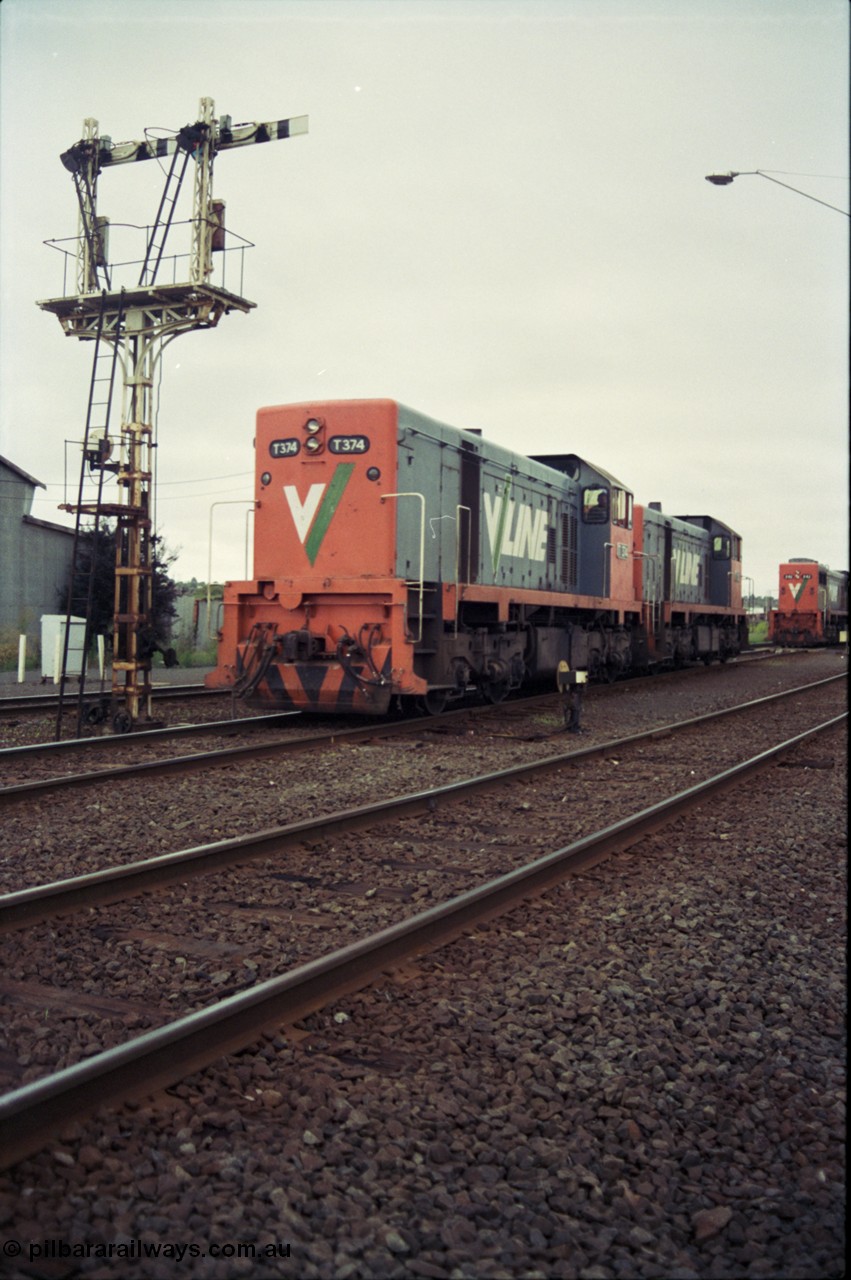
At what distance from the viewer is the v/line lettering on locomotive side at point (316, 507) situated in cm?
1119

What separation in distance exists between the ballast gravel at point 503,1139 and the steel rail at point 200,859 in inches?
60.5

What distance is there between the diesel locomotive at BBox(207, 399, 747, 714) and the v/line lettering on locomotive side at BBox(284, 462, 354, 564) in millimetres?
14

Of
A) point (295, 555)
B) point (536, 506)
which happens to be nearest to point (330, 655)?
point (295, 555)

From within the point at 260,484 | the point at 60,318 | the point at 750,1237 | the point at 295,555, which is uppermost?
the point at 60,318

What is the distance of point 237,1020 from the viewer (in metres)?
3.18

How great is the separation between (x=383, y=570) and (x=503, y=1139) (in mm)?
8504

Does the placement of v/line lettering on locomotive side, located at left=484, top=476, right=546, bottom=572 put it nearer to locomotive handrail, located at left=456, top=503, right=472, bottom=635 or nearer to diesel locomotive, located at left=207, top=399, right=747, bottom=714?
diesel locomotive, located at left=207, top=399, right=747, bottom=714

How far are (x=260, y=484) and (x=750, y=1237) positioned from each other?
10.2 meters

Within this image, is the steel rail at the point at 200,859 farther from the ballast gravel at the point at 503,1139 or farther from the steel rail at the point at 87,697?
the steel rail at the point at 87,697

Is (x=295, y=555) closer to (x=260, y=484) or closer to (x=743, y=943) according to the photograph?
(x=260, y=484)

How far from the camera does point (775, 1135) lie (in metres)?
2.77

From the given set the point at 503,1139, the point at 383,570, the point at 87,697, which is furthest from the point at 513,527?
the point at 503,1139

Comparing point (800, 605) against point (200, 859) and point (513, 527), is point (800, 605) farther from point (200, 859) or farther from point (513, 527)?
point (200, 859)

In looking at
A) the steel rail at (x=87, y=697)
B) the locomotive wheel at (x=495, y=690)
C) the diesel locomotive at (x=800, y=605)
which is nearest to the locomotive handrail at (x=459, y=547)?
the locomotive wheel at (x=495, y=690)
